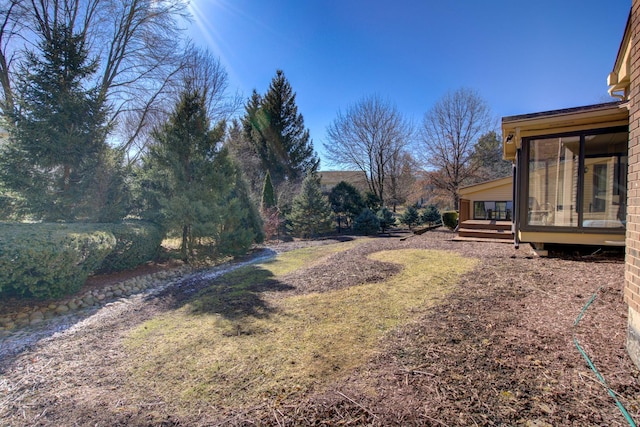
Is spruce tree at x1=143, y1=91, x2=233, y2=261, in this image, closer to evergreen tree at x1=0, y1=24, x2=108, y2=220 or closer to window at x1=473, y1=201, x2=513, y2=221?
evergreen tree at x1=0, y1=24, x2=108, y2=220

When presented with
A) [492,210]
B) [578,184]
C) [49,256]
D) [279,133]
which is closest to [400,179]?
[492,210]

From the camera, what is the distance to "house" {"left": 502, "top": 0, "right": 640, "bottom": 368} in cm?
513

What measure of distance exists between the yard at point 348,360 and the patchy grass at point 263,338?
0.06 ft

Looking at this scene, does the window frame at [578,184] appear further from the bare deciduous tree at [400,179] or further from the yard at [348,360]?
the bare deciduous tree at [400,179]

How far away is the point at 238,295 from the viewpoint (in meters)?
4.60

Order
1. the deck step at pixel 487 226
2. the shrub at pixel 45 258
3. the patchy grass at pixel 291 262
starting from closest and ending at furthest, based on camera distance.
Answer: the shrub at pixel 45 258
the patchy grass at pixel 291 262
the deck step at pixel 487 226

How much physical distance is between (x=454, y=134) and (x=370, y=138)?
5.82 m

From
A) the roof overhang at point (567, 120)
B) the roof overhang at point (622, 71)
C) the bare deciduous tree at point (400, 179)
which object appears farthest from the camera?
the bare deciduous tree at point (400, 179)

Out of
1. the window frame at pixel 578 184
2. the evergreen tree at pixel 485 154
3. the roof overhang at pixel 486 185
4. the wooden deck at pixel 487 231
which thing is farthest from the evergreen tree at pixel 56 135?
the evergreen tree at pixel 485 154

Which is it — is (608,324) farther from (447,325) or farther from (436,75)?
(436,75)

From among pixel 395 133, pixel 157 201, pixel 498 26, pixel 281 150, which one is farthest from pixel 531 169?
pixel 281 150

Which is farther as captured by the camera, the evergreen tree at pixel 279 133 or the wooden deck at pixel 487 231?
the evergreen tree at pixel 279 133

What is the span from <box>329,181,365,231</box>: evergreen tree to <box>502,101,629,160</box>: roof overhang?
1006 centimetres

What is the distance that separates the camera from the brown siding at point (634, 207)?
7.03 ft
